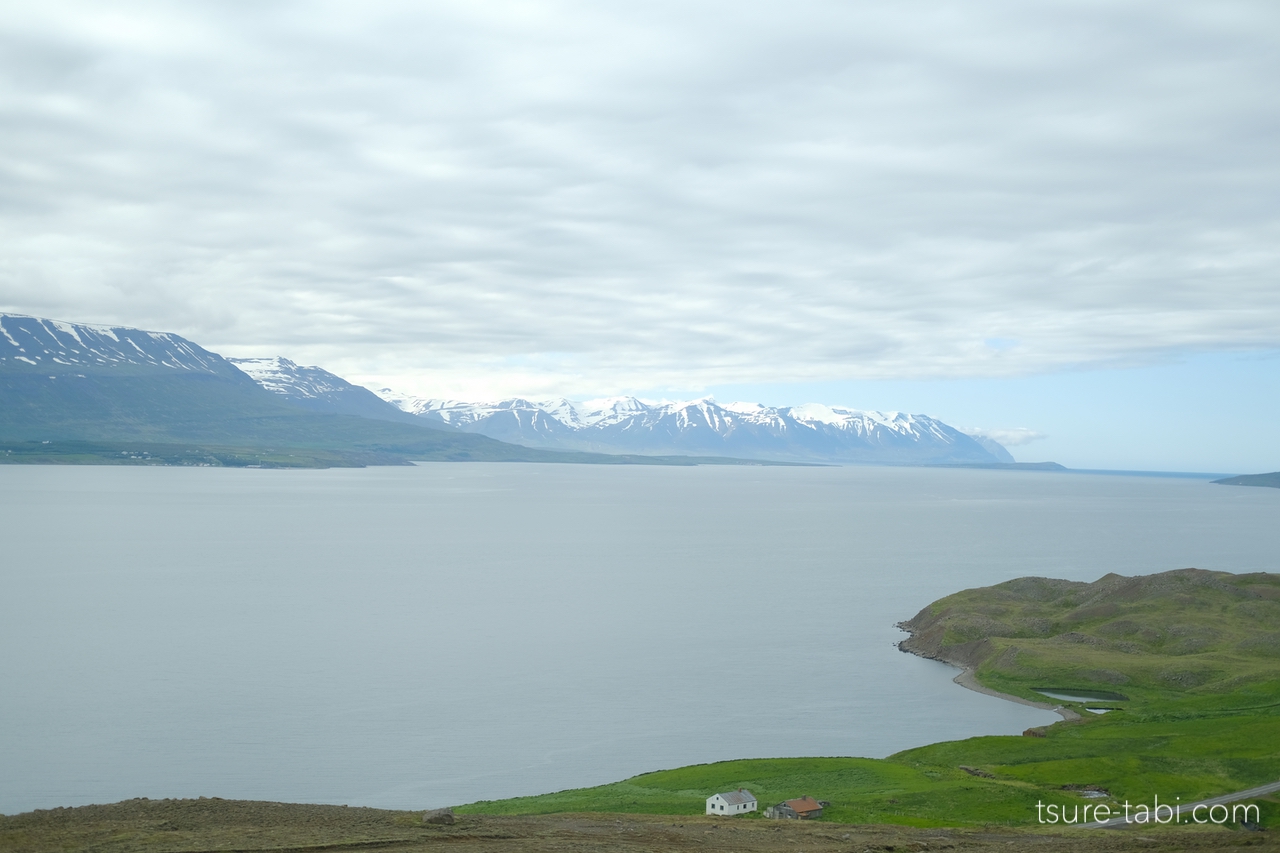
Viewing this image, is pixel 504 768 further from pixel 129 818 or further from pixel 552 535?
pixel 552 535

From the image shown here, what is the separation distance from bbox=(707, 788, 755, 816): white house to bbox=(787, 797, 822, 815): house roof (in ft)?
6.02

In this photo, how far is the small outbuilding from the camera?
4381 centimetres

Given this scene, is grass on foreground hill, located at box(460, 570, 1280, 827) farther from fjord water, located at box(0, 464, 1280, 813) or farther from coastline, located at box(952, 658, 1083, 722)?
fjord water, located at box(0, 464, 1280, 813)

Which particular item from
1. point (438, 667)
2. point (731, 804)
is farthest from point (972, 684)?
point (731, 804)

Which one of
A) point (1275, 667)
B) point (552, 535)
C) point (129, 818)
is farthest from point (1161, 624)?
point (552, 535)

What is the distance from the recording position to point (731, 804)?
44.9 meters

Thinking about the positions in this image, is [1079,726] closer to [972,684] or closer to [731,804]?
[972,684]

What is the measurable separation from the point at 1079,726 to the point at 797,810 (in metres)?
32.4

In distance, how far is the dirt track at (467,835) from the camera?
3231 cm

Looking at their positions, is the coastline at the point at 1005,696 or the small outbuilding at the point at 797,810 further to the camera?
the coastline at the point at 1005,696

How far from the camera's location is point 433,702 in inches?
2793

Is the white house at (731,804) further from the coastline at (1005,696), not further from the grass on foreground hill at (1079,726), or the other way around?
Result: the coastline at (1005,696)

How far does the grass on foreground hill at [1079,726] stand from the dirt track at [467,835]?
22.4ft
